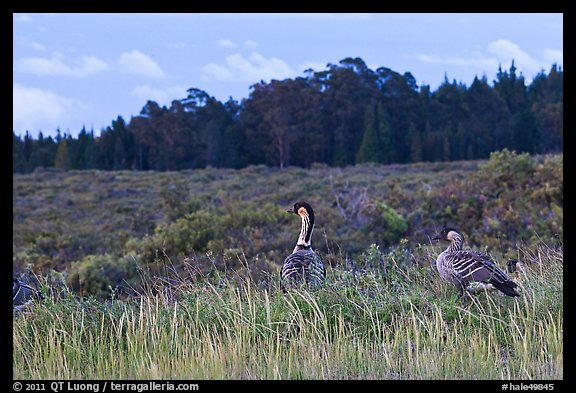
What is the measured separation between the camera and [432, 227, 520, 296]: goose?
6074mm

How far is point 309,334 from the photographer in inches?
225

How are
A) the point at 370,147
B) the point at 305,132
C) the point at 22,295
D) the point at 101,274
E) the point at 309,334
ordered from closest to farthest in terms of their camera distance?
the point at 309,334, the point at 22,295, the point at 101,274, the point at 370,147, the point at 305,132

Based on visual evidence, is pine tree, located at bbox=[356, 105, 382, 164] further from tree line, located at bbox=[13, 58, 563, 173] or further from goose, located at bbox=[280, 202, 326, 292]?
goose, located at bbox=[280, 202, 326, 292]

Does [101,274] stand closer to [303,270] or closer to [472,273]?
[303,270]

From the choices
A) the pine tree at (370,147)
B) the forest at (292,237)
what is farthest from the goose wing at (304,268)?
the pine tree at (370,147)

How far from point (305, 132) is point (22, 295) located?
2007 inches

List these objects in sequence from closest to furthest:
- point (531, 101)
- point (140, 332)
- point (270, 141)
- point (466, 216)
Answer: point (140, 332), point (466, 216), point (270, 141), point (531, 101)

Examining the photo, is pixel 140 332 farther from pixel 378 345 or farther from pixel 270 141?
pixel 270 141

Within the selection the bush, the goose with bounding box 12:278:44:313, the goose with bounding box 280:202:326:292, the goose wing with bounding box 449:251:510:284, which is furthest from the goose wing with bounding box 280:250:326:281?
the bush

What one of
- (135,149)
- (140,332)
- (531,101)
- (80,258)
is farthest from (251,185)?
(531,101)

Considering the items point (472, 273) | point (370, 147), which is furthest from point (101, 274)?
point (370, 147)

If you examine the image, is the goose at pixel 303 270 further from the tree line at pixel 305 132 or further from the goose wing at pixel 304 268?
the tree line at pixel 305 132
